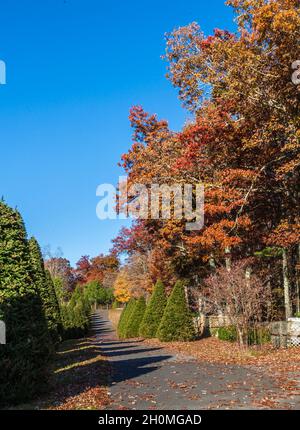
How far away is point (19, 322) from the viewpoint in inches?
356

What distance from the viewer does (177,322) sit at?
23.3 meters

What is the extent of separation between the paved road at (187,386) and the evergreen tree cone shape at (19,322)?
1.76 metres

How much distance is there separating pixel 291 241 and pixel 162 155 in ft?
30.6

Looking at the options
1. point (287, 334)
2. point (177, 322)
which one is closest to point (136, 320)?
point (177, 322)

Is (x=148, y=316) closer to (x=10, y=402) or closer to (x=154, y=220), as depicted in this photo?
(x=154, y=220)

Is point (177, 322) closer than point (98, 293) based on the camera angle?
Yes

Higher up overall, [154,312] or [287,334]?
[154,312]

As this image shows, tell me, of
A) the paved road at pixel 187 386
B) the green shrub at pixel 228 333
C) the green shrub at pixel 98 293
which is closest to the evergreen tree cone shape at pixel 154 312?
the green shrub at pixel 228 333

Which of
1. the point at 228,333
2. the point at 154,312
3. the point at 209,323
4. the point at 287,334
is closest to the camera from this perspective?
the point at 287,334

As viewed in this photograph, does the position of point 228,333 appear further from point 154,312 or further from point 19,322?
point 19,322

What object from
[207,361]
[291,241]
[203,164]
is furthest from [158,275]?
[207,361]

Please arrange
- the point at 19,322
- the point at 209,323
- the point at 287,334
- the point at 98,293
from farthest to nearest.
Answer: the point at 98,293 → the point at 209,323 → the point at 287,334 → the point at 19,322

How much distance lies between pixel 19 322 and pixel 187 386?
4133 mm

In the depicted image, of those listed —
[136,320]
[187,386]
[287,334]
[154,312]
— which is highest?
[154,312]
